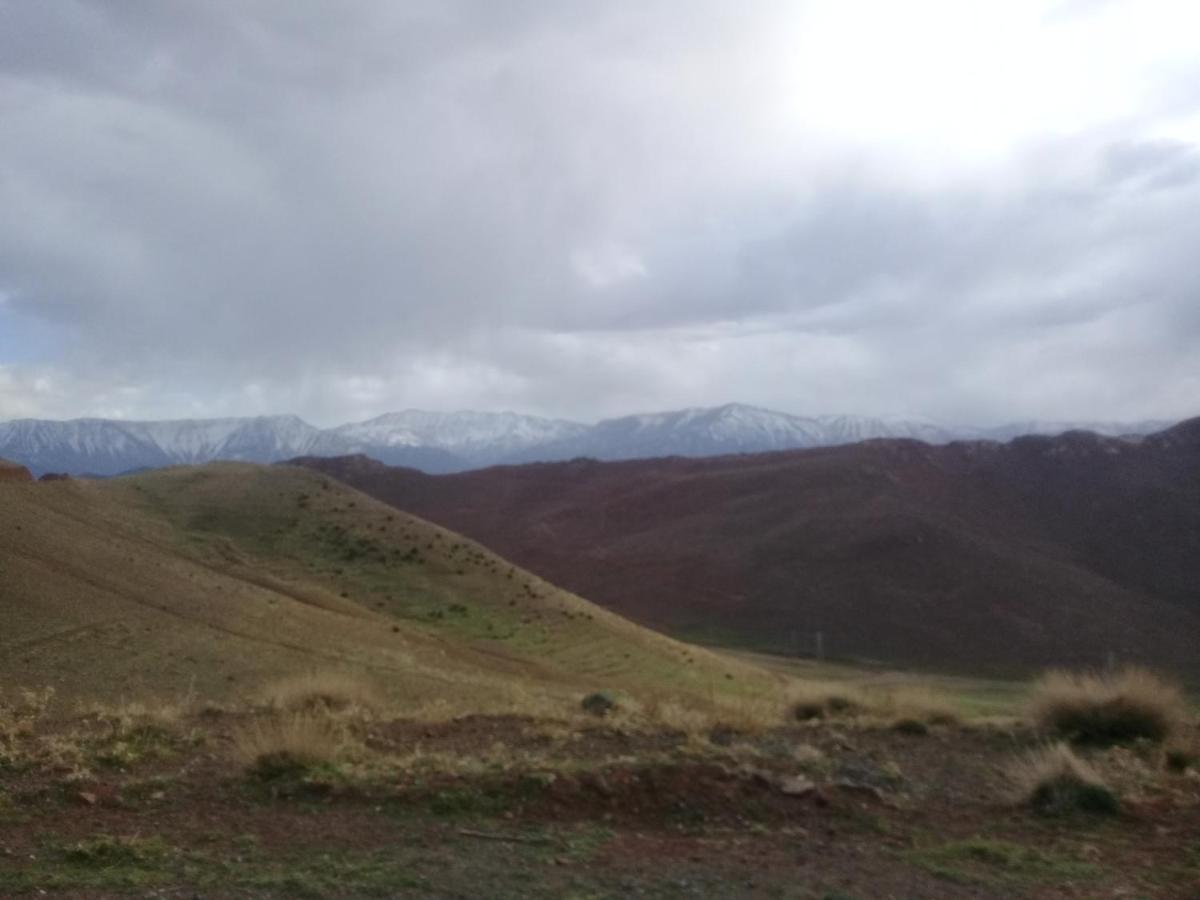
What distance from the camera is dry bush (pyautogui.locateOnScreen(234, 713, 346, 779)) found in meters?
9.98

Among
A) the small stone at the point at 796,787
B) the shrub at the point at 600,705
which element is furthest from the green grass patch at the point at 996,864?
the shrub at the point at 600,705

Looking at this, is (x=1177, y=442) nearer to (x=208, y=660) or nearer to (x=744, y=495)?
(x=744, y=495)

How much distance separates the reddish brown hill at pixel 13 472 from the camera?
38188 mm

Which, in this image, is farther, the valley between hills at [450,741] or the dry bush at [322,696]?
the dry bush at [322,696]

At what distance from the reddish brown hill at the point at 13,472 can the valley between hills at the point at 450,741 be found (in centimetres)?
251

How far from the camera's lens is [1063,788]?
9570mm

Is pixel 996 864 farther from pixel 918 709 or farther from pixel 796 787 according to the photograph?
pixel 918 709

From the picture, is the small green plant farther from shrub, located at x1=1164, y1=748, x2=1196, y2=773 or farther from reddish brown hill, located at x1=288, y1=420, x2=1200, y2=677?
reddish brown hill, located at x1=288, y1=420, x2=1200, y2=677

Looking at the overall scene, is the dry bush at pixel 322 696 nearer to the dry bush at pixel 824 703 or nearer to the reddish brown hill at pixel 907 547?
the dry bush at pixel 824 703

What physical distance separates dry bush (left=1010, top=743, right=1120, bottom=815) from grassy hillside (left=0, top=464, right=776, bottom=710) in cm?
762

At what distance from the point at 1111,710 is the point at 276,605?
19.9m

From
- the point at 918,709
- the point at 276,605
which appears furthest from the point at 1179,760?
the point at 276,605

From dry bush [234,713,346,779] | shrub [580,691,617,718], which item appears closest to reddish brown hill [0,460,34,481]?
shrub [580,691,617,718]

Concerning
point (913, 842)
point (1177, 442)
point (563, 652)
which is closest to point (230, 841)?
point (913, 842)
